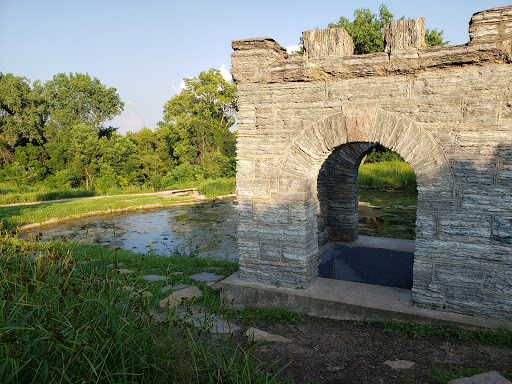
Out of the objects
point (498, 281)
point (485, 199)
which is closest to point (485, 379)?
point (498, 281)

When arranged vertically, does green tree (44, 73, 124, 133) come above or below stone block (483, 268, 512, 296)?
above

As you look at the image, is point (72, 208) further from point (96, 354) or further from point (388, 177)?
point (388, 177)

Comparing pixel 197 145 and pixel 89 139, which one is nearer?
pixel 89 139

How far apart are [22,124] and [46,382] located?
103ft

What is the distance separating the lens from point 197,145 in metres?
32.4

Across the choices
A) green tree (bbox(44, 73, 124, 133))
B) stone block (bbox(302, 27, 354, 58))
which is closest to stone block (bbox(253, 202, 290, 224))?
stone block (bbox(302, 27, 354, 58))

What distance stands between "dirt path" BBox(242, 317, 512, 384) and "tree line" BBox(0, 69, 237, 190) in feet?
72.8

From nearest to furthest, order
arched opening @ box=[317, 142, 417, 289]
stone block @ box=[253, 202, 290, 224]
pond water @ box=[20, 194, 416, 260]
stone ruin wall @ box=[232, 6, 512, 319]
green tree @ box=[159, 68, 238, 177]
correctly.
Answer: stone ruin wall @ box=[232, 6, 512, 319] → stone block @ box=[253, 202, 290, 224] → arched opening @ box=[317, 142, 417, 289] → pond water @ box=[20, 194, 416, 260] → green tree @ box=[159, 68, 238, 177]

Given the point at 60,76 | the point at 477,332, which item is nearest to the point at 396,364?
the point at 477,332

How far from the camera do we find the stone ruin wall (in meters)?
3.71

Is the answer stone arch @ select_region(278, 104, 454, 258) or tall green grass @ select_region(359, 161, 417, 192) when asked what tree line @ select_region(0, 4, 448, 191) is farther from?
stone arch @ select_region(278, 104, 454, 258)

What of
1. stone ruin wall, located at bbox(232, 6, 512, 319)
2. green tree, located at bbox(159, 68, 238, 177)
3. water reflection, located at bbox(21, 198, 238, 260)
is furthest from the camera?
green tree, located at bbox(159, 68, 238, 177)

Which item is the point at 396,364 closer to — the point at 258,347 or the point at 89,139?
the point at 258,347

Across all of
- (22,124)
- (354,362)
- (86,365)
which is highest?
(22,124)
